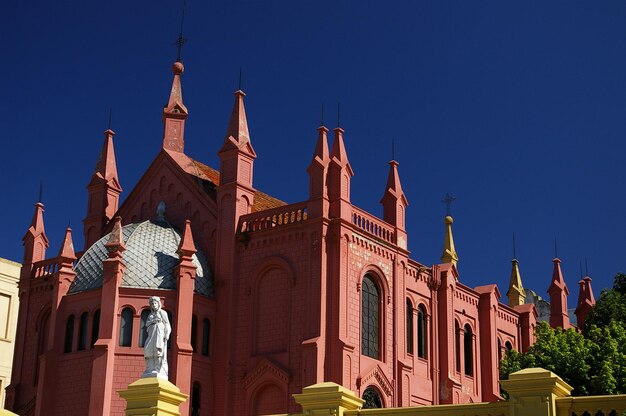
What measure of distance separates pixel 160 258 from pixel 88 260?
3266 millimetres

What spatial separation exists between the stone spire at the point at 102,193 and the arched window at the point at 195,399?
1003 centimetres

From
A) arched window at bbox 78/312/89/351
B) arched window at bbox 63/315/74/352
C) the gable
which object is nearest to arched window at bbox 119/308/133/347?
arched window at bbox 78/312/89/351

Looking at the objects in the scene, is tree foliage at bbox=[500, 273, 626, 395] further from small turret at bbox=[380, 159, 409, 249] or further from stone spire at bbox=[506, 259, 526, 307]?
stone spire at bbox=[506, 259, 526, 307]

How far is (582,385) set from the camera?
3497 centimetres

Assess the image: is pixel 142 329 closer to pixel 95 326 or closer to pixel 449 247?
pixel 95 326

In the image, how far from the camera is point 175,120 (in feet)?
146

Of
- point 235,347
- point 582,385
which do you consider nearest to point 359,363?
point 235,347

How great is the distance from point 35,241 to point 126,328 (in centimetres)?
912

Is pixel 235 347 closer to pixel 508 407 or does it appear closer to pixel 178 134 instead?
pixel 178 134

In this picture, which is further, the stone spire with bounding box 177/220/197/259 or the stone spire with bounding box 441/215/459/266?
the stone spire with bounding box 441/215/459/266

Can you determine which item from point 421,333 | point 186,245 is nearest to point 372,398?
point 421,333

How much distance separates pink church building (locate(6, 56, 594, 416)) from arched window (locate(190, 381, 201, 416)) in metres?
0.06

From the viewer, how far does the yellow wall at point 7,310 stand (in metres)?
53.0

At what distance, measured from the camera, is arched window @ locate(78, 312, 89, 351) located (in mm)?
37625
